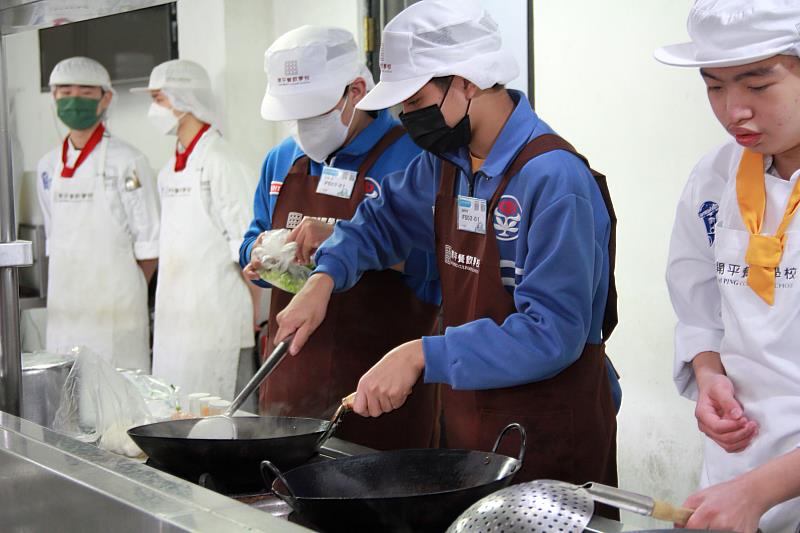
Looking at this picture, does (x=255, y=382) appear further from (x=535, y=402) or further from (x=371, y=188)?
(x=371, y=188)

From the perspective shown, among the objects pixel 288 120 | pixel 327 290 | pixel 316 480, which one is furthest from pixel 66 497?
pixel 288 120

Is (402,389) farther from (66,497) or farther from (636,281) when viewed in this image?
(636,281)

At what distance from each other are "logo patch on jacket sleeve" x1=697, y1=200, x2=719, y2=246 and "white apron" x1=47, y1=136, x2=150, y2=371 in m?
3.16

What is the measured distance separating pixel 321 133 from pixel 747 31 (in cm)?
118

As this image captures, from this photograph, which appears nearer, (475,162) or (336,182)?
(475,162)

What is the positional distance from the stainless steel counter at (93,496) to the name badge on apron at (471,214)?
2.47 feet

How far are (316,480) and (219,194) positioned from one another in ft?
8.59

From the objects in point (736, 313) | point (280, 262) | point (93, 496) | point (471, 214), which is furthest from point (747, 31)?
point (280, 262)

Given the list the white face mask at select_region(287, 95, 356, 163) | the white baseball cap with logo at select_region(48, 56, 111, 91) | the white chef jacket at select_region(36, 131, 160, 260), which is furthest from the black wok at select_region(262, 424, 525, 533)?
the white baseball cap with logo at select_region(48, 56, 111, 91)

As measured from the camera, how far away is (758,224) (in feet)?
4.56

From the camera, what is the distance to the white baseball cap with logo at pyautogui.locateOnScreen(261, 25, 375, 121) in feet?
7.40

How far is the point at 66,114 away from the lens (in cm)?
427

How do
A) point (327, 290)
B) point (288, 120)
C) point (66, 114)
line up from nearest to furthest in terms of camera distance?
1. point (327, 290)
2. point (288, 120)
3. point (66, 114)

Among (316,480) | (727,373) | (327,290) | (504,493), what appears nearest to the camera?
(504,493)
